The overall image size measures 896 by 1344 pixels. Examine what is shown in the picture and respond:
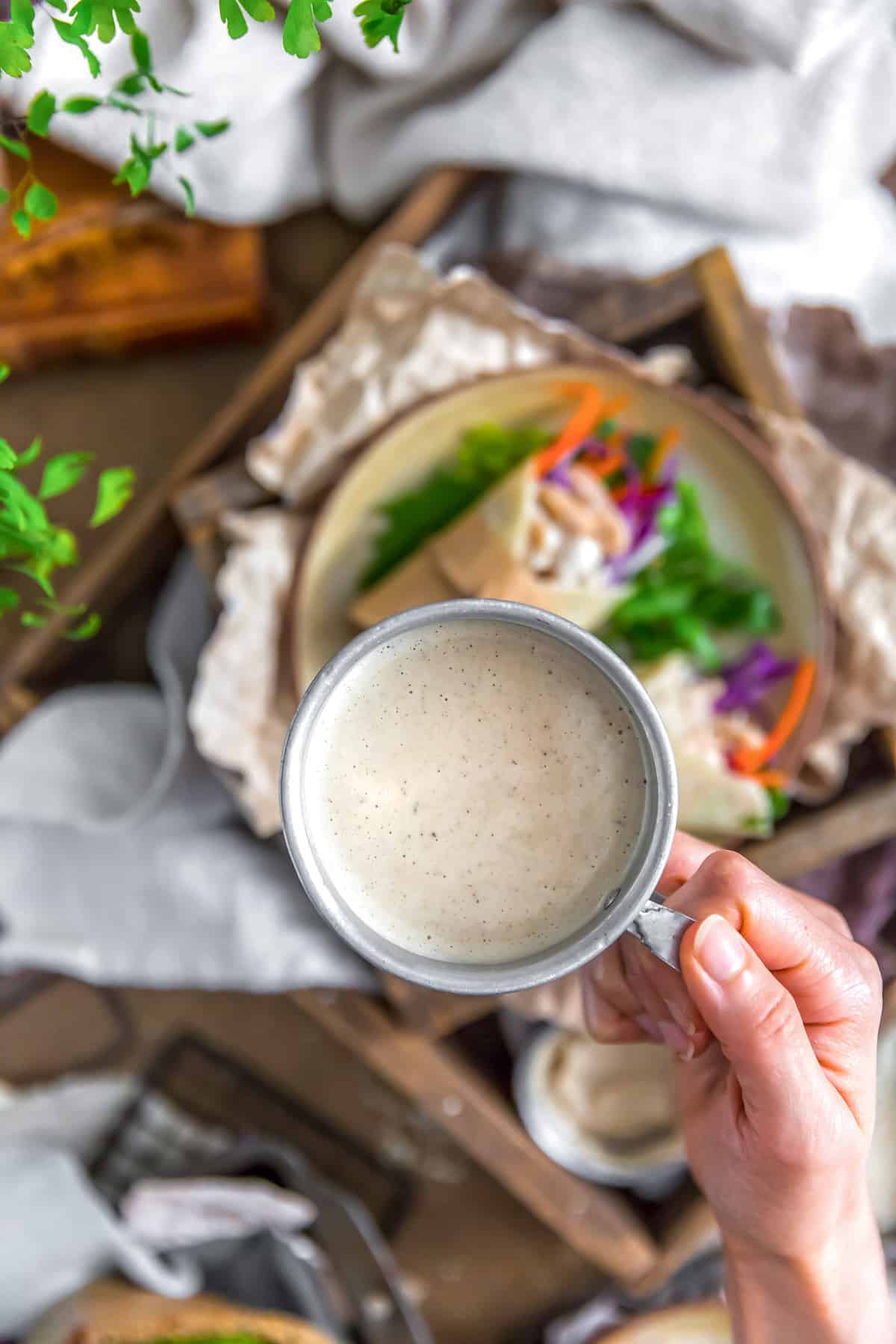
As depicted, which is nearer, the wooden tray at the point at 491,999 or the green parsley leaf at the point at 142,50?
the green parsley leaf at the point at 142,50

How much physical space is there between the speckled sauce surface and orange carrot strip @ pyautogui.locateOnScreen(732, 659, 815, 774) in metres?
0.52

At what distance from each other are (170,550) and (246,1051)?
87 cm

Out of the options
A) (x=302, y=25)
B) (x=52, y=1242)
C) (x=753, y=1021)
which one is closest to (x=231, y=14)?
(x=302, y=25)

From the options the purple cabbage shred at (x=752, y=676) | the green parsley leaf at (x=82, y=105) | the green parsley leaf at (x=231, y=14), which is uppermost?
the green parsley leaf at (x=231, y=14)

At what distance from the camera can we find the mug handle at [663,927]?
2.99ft

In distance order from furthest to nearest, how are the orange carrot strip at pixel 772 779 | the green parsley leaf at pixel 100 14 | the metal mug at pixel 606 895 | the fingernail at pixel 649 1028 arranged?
the orange carrot strip at pixel 772 779 < the fingernail at pixel 649 1028 < the metal mug at pixel 606 895 < the green parsley leaf at pixel 100 14

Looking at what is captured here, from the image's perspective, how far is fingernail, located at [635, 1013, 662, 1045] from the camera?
125cm

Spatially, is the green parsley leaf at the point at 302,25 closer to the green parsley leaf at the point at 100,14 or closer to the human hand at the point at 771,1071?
the green parsley leaf at the point at 100,14

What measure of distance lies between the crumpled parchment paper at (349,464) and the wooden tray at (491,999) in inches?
2.0

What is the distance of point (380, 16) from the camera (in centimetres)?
74

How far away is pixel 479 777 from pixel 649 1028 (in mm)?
437

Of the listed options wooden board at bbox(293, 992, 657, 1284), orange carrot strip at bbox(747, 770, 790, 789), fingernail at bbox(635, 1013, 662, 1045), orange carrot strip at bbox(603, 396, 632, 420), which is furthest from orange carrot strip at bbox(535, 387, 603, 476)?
wooden board at bbox(293, 992, 657, 1284)

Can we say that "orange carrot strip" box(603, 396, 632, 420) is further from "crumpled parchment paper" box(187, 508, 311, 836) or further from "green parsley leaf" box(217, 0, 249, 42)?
"green parsley leaf" box(217, 0, 249, 42)

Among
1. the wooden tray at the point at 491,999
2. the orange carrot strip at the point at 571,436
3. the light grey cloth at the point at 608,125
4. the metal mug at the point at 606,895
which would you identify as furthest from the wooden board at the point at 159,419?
the metal mug at the point at 606,895
